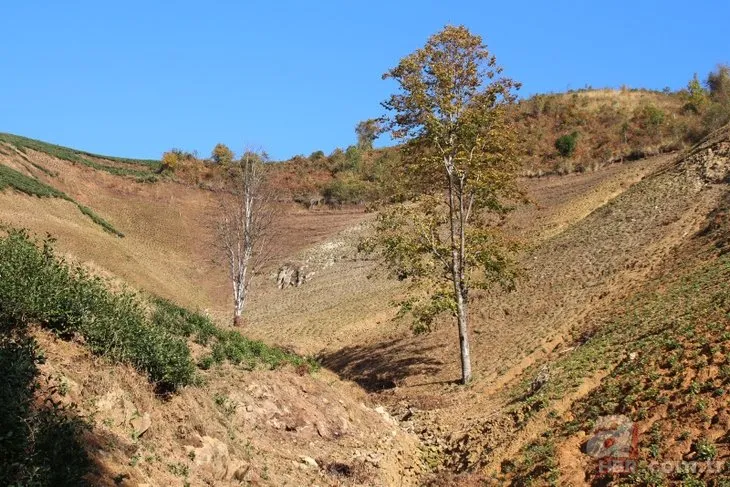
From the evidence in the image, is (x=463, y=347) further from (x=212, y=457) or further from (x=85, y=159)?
(x=85, y=159)

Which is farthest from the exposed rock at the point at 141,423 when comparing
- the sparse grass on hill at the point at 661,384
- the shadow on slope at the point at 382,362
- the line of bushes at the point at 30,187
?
the line of bushes at the point at 30,187

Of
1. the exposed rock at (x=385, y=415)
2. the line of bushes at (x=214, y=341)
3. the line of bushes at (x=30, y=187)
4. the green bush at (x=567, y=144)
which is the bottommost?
the exposed rock at (x=385, y=415)

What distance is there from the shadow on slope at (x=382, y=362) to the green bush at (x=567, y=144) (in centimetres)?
4240

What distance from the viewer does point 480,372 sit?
20047mm

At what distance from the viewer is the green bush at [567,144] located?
204 ft

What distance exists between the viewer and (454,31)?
69.9 ft

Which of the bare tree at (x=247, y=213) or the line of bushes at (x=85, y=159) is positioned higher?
the line of bushes at (x=85, y=159)

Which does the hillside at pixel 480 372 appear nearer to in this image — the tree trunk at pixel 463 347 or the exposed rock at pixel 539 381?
the exposed rock at pixel 539 381

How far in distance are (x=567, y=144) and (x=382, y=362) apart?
45.2 m

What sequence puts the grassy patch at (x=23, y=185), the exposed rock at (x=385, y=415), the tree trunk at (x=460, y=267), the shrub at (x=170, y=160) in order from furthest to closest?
1. the shrub at (x=170, y=160)
2. the grassy patch at (x=23, y=185)
3. the tree trunk at (x=460, y=267)
4. the exposed rock at (x=385, y=415)

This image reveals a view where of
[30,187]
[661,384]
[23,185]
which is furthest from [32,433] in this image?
[30,187]

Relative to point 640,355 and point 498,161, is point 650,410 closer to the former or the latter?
point 640,355

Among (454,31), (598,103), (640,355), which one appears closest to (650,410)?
(640,355)

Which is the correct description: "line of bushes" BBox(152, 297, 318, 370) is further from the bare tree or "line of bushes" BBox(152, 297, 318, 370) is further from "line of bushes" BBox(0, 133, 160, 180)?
"line of bushes" BBox(0, 133, 160, 180)
